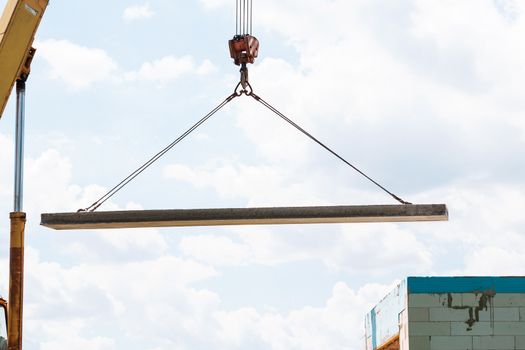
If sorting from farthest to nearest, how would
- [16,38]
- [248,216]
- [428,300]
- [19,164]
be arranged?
[428,300], [248,216], [16,38], [19,164]

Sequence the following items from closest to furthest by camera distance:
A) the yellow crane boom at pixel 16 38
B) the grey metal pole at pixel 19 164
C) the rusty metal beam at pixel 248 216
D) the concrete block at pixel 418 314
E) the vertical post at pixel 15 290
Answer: the vertical post at pixel 15 290
the grey metal pole at pixel 19 164
the yellow crane boom at pixel 16 38
the rusty metal beam at pixel 248 216
the concrete block at pixel 418 314

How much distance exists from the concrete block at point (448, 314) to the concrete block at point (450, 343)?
44cm

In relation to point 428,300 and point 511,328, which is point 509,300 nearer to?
point 511,328

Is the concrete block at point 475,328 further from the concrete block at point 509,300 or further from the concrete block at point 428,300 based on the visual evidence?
the concrete block at point 428,300

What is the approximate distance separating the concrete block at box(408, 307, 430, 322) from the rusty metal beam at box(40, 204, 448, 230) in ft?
26.2

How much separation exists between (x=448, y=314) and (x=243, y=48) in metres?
10.3

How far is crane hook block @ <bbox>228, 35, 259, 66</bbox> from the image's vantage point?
54.2 feet

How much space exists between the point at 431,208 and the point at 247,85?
351 cm

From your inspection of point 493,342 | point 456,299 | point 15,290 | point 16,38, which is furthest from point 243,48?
point 493,342

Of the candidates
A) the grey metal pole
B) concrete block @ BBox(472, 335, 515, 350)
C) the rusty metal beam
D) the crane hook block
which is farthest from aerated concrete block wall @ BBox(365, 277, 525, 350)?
the grey metal pole

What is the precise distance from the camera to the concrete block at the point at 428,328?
2406 cm

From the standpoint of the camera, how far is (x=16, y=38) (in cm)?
1549

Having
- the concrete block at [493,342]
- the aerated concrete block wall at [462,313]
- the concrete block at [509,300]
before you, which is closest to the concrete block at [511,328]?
the aerated concrete block wall at [462,313]

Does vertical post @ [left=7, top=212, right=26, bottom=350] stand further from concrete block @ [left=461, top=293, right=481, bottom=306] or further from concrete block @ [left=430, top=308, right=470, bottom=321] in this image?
concrete block @ [left=461, top=293, right=481, bottom=306]
